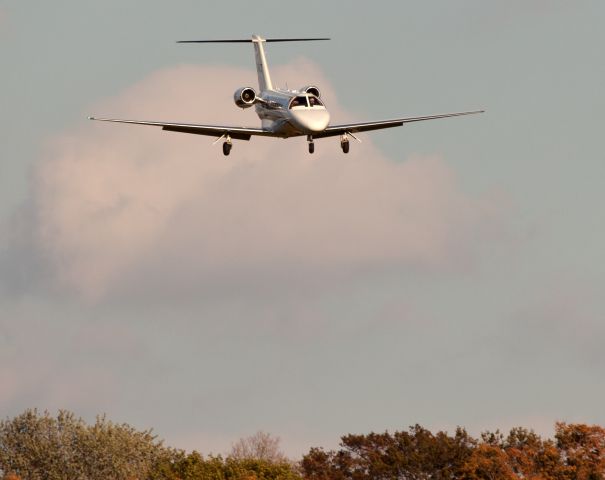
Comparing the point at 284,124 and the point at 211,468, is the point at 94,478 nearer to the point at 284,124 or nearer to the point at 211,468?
the point at 211,468

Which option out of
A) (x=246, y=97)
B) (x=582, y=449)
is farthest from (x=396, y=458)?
(x=246, y=97)

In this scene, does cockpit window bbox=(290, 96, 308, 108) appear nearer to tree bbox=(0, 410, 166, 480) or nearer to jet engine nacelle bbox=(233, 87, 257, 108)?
jet engine nacelle bbox=(233, 87, 257, 108)

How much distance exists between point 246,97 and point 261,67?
60.3ft

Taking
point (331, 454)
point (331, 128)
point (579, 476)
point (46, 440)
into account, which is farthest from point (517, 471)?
point (331, 128)

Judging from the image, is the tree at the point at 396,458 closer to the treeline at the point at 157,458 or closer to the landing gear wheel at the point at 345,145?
the treeline at the point at 157,458

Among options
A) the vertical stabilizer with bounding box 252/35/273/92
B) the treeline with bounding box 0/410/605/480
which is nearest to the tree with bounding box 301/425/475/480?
the treeline with bounding box 0/410/605/480

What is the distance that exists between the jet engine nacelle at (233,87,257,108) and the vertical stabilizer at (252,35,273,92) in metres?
16.2

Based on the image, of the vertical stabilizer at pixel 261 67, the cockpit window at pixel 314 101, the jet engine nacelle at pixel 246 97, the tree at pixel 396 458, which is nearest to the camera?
the cockpit window at pixel 314 101

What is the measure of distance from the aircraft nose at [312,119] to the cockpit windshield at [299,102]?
20.7 inches

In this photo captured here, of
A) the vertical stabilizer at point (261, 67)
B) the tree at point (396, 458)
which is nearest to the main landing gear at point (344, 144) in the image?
the vertical stabilizer at point (261, 67)

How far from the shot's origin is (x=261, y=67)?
111m

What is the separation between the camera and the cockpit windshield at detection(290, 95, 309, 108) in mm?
87375

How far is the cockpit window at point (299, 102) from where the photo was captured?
8738 centimetres

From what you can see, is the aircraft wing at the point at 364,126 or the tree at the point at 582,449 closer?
the aircraft wing at the point at 364,126
